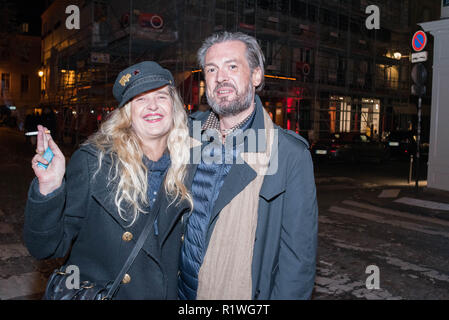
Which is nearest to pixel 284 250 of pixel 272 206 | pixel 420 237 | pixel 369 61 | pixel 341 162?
pixel 272 206

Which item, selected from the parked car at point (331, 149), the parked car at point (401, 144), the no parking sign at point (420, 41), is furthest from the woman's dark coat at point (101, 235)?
the parked car at point (401, 144)

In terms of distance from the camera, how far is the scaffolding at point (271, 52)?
17.7 meters

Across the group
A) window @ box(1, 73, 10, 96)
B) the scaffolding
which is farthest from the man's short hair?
window @ box(1, 73, 10, 96)

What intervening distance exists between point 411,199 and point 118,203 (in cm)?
959

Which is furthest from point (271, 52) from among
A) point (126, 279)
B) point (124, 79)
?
point (126, 279)

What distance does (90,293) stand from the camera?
1.96m

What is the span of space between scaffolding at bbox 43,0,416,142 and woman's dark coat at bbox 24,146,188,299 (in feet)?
48.7

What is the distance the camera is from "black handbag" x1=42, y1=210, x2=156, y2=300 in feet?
6.44

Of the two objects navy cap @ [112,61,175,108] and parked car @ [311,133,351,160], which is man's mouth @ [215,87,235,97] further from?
parked car @ [311,133,351,160]

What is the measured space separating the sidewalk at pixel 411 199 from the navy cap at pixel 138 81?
303 inches

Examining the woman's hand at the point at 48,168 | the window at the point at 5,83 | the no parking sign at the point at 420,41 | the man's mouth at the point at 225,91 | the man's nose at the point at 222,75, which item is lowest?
the woman's hand at the point at 48,168

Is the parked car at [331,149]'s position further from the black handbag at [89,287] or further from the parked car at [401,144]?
the black handbag at [89,287]
